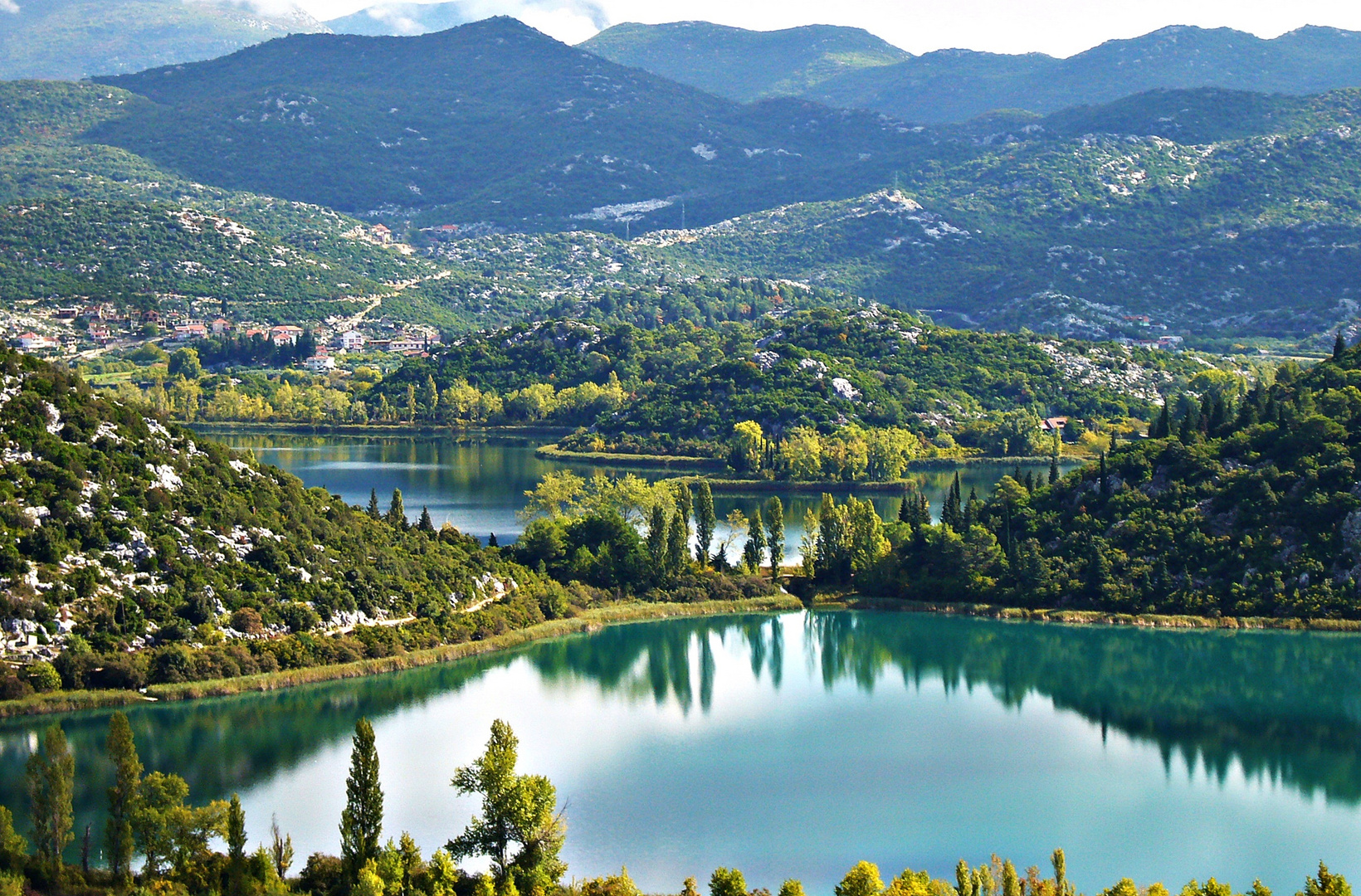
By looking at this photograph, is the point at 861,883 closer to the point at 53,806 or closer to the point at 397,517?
the point at 53,806

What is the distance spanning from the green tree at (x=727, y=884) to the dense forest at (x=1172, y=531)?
111 ft

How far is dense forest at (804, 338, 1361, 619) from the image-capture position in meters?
71.2

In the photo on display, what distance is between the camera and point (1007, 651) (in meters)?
70.9

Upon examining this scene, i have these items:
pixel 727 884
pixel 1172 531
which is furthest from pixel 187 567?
pixel 1172 531

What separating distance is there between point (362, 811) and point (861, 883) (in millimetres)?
12135

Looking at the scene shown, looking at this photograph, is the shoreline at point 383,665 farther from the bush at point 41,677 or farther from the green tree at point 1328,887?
the green tree at point 1328,887

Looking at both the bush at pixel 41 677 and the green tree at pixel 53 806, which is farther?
the bush at pixel 41 677

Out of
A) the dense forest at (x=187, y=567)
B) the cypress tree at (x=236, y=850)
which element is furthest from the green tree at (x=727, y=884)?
the dense forest at (x=187, y=567)

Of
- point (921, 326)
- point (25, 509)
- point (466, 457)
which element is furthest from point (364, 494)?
point (921, 326)

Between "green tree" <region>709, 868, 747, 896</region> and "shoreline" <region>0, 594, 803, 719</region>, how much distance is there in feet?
77.1

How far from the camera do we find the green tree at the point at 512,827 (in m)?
43.8

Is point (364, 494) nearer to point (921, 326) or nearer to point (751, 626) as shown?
point (751, 626)

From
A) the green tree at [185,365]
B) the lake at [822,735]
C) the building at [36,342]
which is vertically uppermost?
the building at [36,342]

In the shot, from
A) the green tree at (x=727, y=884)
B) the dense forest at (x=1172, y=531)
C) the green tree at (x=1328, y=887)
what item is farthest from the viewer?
the dense forest at (x=1172, y=531)
